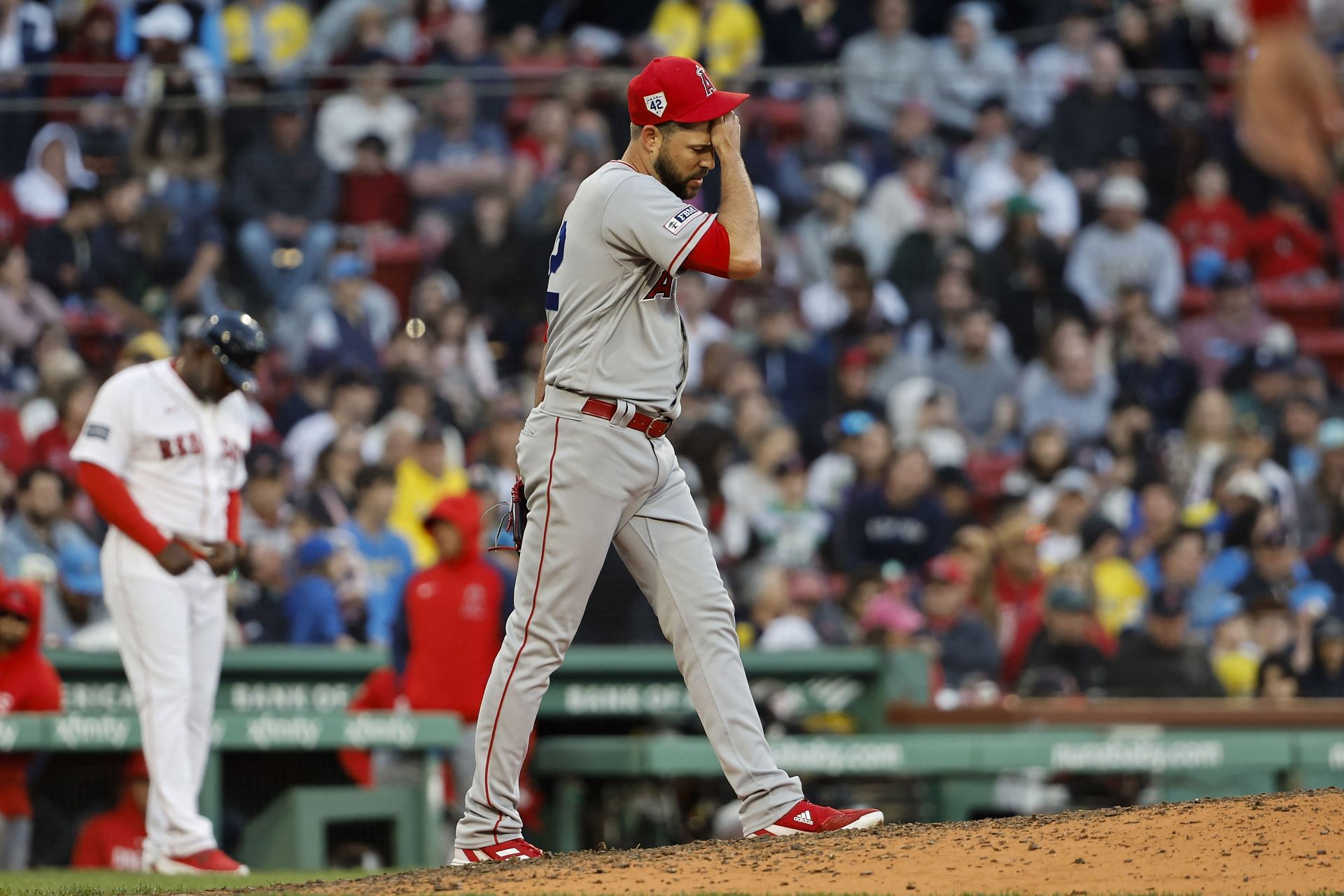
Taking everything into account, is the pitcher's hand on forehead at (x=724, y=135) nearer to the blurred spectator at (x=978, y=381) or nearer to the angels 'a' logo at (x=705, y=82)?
the angels 'a' logo at (x=705, y=82)

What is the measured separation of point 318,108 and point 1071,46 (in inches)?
251

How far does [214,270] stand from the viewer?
43.5 feet

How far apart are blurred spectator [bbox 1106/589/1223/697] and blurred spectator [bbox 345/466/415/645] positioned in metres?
4.09

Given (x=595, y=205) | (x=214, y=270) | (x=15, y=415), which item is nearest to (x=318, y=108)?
(x=214, y=270)

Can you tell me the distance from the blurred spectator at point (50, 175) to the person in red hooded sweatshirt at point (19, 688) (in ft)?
17.1

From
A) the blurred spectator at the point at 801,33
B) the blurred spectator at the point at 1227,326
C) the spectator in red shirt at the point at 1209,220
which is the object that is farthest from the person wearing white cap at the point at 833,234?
the spectator in red shirt at the point at 1209,220

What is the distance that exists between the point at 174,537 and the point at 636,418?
2.87 m

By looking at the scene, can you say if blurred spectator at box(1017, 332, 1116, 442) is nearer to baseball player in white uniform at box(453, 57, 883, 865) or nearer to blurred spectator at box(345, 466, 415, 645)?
blurred spectator at box(345, 466, 415, 645)

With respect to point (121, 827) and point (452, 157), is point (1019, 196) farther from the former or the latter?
point (121, 827)

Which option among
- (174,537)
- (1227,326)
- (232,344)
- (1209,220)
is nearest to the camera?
(174,537)

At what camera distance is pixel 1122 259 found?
1492 centimetres

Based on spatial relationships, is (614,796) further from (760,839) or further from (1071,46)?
(1071,46)

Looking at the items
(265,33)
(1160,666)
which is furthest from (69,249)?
(1160,666)

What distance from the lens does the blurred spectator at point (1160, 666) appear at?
427 inches
